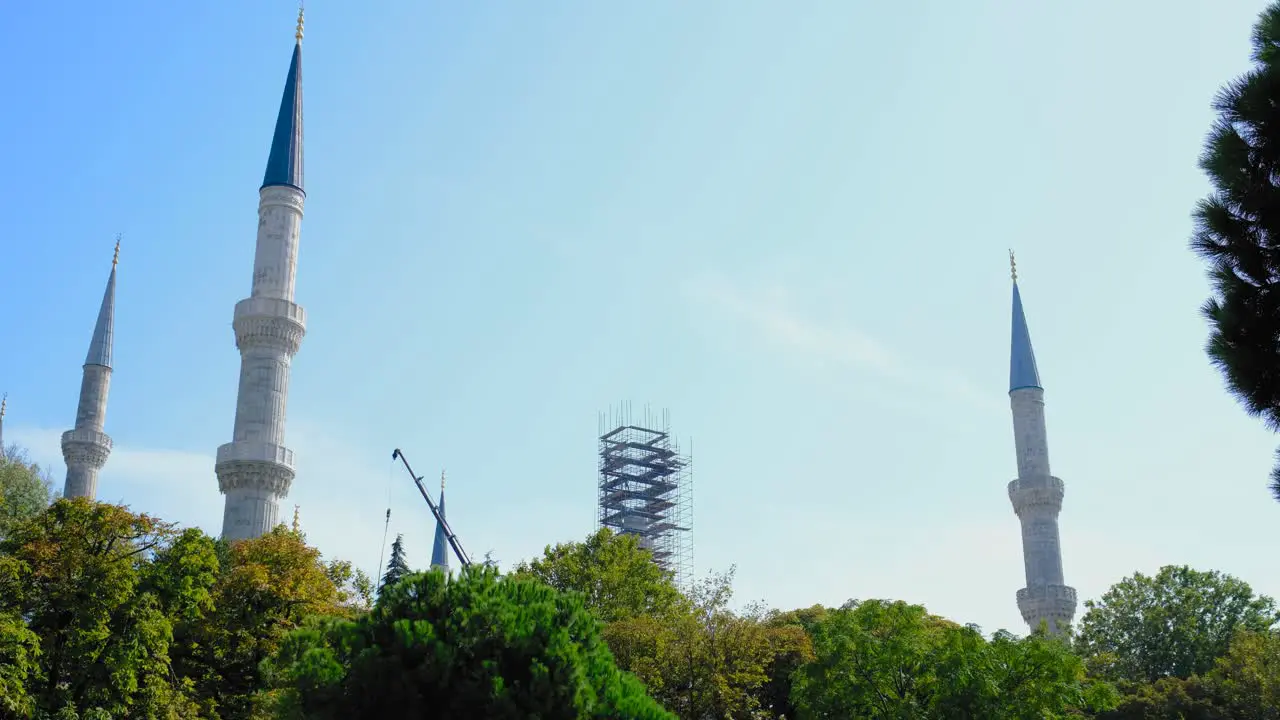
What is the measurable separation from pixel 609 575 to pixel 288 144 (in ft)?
73.8

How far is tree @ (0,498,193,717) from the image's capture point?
29828mm

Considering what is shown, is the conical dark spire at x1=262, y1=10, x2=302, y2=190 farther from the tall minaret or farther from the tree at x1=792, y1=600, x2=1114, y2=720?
the tree at x1=792, y1=600, x2=1114, y2=720

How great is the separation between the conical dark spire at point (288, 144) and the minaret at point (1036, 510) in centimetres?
3513

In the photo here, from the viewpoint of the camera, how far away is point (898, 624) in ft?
112

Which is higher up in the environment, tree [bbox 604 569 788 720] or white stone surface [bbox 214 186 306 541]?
white stone surface [bbox 214 186 306 541]

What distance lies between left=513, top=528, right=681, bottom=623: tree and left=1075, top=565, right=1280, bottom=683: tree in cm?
1658

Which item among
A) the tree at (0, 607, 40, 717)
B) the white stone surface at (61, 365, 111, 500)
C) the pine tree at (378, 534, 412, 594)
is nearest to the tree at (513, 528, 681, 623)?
the pine tree at (378, 534, 412, 594)

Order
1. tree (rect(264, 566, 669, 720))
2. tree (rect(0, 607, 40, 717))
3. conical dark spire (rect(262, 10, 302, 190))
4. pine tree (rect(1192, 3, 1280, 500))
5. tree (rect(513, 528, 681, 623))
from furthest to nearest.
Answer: conical dark spire (rect(262, 10, 302, 190)) < tree (rect(513, 528, 681, 623)) < tree (rect(0, 607, 40, 717)) < tree (rect(264, 566, 669, 720)) < pine tree (rect(1192, 3, 1280, 500))

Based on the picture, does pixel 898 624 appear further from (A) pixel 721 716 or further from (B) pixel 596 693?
(B) pixel 596 693

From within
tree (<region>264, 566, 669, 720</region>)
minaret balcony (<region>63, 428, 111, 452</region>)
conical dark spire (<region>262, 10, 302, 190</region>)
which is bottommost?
tree (<region>264, 566, 669, 720</region>)

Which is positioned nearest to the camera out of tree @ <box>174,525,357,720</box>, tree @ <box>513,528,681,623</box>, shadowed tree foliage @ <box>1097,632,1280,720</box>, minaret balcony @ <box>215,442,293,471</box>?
tree @ <box>174,525,357,720</box>

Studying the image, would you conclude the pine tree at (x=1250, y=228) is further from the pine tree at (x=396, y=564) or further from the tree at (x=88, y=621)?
the pine tree at (x=396, y=564)

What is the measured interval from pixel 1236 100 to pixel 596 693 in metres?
15.0

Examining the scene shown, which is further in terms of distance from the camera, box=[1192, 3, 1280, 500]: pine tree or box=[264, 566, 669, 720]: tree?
box=[264, 566, 669, 720]: tree
